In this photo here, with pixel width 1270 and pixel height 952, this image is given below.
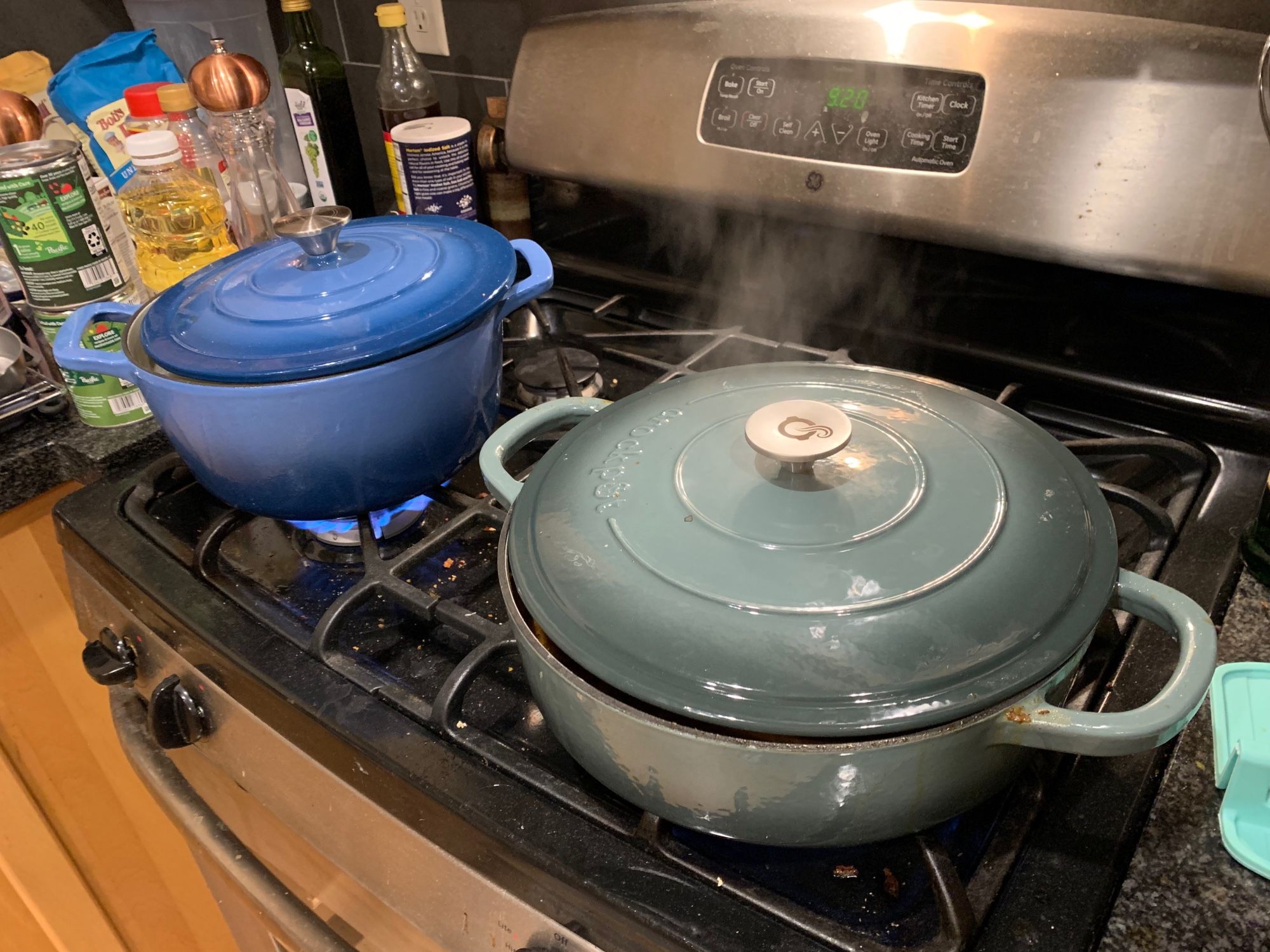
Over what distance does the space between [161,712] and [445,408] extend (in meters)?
0.28

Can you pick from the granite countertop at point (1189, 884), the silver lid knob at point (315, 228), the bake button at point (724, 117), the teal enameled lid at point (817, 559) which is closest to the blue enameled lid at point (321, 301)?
the silver lid knob at point (315, 228)

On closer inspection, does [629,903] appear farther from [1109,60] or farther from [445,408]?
[1109,60]

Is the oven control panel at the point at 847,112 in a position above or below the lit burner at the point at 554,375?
→ above

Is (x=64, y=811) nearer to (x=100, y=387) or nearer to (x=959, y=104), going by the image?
(x=100, y=387)

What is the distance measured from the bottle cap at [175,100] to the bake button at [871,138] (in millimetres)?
604

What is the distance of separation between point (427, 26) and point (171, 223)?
42 cm

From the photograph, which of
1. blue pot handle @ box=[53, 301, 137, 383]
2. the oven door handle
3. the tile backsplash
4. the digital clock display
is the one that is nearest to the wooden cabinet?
the oven door handle

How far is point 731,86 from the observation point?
2.43ft

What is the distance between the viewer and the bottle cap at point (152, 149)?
2.28 ft

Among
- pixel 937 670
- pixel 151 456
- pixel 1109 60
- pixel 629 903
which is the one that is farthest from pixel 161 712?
pixel 1109 60

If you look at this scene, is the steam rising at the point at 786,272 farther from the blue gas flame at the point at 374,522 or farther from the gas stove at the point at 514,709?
the blue gas flame at the point at 374,522

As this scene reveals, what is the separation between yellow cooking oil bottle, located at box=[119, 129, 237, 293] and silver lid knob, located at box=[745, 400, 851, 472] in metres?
0.57

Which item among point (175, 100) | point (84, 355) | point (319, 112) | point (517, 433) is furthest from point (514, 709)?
point (319, 112)

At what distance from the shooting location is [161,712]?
0.59 meters
